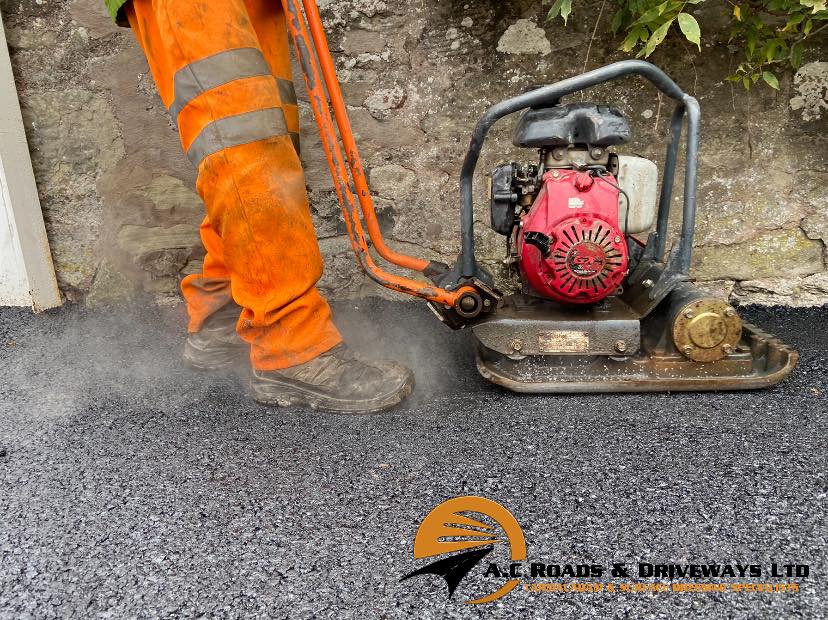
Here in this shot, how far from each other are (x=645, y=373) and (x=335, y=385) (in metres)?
0.83

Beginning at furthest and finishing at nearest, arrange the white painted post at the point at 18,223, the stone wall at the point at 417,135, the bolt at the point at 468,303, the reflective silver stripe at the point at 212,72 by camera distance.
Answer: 1. the white painted post at the point at 18,223
2. the stone wall at the point at 417,135
3. the bolt at the point at 468,303
4. the reflective silver stripe at the point at 212,72

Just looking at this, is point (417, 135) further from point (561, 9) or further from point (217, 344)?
point (217, 344)

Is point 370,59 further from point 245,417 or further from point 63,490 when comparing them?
point 63,490

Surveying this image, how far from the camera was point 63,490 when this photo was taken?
4.50 ft

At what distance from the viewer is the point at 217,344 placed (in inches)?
79.3

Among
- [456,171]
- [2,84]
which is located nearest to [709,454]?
[456,171]

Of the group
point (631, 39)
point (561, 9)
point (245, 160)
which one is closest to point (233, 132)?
point (245, 160)

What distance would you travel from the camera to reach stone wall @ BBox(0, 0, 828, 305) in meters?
2.22

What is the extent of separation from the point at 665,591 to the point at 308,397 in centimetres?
100

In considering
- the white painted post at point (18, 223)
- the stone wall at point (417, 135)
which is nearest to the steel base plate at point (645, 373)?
the stone wall at point (417, 135)

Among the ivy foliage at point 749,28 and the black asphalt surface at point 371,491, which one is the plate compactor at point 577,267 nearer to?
the black asphalt surface at point 371,491

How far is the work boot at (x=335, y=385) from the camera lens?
1678 millimetres

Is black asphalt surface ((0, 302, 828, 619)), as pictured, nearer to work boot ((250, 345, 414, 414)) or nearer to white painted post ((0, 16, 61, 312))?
work boot ((250, 345, 414, 414))

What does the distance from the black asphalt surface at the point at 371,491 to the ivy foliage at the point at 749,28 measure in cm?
97
